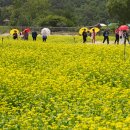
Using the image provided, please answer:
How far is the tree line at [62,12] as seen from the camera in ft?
214

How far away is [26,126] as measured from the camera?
7969 millimetres

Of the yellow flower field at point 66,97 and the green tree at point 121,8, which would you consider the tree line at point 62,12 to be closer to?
the green tree at point 121,8

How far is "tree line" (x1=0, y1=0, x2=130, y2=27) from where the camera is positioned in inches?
2571

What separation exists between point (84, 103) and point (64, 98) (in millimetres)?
946

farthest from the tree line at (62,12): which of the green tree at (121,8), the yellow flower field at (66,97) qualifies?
the yellow flower field at (66,97)

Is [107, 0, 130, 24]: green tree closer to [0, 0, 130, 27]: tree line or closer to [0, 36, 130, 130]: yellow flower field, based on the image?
[0, 0, 130, 27]: tree line

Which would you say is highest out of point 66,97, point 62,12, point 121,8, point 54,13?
point 121,8

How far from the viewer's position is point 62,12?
260ft

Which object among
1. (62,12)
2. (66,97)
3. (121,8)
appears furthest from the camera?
(62,12)

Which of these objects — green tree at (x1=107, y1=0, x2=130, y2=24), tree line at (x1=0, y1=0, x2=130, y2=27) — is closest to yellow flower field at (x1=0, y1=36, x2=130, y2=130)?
green tree at (x1=107, y1=0, x2=130, y2=24)

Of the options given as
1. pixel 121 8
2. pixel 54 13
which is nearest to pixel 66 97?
pixel 121 8

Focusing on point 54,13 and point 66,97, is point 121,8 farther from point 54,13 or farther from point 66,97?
point 66,97

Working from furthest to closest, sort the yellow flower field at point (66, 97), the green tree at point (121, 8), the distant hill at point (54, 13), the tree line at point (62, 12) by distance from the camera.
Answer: the distant hill at point (54, 13) → the tree line at point (62, 12) → the green tree at point (121, 8) → the yellow flower field at point (66, 97)

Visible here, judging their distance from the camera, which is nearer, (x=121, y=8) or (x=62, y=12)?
(x=121, y=8)
